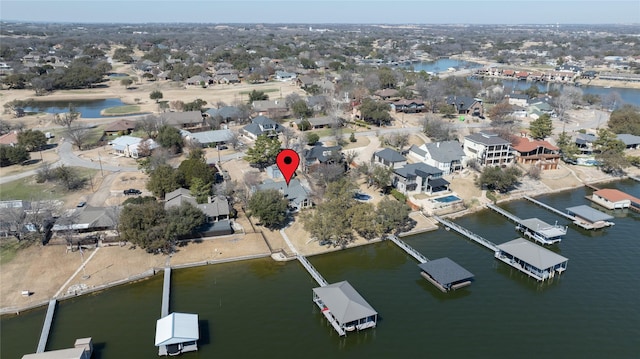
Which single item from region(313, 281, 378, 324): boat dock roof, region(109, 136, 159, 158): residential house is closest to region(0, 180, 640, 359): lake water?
region(313, 281, 378, 324): boat dock roof

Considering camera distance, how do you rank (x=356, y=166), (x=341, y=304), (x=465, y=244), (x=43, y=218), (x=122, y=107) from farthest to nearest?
(x=122, y=107) → (x=356, y=166) → (x=465, y=244) → (x=43, y=218) → (x=341, y=304)

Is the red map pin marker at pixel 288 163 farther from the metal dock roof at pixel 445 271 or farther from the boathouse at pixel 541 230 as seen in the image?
the boathouse at pixel 541 230

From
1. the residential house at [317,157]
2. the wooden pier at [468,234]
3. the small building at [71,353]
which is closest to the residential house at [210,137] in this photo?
the residential house at [317,157]

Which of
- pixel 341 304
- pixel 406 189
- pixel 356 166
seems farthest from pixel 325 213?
pixel 356 166

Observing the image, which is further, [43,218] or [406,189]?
[406,189]

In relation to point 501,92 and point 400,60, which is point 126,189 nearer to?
point 501,92

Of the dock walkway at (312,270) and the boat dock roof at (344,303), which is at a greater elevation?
the boat dock roof at (344,303)

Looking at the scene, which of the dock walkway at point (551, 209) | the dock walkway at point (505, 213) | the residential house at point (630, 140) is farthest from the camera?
the residential house at point (630, 140)

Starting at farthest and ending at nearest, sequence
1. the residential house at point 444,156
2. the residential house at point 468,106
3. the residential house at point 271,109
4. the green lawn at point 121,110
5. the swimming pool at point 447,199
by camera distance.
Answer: the green lawn at point 121,110 → the residential house at point 468,106 → the residential house at point 271,109 → the residential house at point 444,156 → the swimming pool at point 447,199
